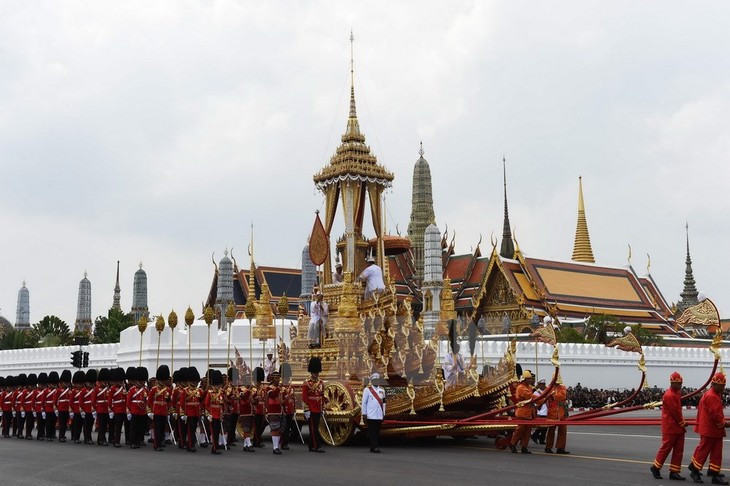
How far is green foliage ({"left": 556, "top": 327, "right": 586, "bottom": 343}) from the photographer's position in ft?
126

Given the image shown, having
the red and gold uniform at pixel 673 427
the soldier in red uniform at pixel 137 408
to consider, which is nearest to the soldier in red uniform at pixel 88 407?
the soldier in red uniform at pixel 137 408

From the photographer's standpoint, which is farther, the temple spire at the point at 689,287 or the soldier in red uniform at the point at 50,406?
the temple spire at the point at 689,287

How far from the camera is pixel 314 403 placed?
46.9 ft

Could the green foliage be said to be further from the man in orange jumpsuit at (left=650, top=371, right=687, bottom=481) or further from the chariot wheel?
the man in orange jumpsuit at (left=650, top=371, right=687, bottom=481)

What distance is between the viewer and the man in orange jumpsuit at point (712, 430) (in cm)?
963

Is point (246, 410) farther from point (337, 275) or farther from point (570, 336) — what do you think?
point (570, 336)

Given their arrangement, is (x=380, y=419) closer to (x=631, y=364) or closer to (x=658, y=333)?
(x=631, y=364)

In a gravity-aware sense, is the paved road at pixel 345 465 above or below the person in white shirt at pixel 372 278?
below

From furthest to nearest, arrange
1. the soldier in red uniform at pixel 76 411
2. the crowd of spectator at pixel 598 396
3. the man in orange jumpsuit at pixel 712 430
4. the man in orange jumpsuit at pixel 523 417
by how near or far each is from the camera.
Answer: the crowd of spectator at pixel 598 396
the soldier in red uniform at pixel 76 411
the man in orange jumpsuit at pixel 523 417
the man in orange jumpsuit at pixel 712 430

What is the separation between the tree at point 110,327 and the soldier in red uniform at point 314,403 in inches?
1344

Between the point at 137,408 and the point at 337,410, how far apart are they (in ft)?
10.9

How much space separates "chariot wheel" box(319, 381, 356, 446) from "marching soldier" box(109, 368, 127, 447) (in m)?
3.36

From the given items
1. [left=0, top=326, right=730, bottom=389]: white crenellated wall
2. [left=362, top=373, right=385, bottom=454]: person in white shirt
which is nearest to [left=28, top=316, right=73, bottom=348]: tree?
[left=0, top=326, right=730, bottom=389]: white crenellated wall

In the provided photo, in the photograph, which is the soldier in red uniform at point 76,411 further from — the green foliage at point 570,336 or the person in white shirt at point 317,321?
the green foliage at point 570,336
